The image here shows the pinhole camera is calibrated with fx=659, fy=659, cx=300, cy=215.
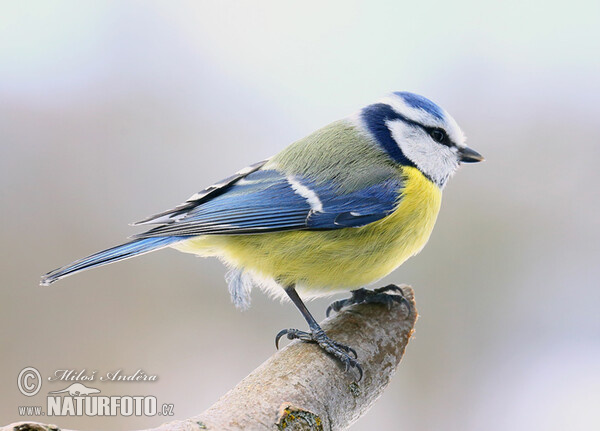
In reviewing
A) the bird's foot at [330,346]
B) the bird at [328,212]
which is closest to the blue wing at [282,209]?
the bird at [328,212]

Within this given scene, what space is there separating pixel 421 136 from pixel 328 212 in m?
0.30

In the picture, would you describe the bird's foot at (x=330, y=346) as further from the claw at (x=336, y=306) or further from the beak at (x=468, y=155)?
the beak at (x=468, y=155)

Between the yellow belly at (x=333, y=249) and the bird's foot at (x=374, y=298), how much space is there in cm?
4

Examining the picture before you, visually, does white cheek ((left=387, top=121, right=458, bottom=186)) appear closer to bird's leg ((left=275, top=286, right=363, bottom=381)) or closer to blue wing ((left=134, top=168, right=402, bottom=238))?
blue wing ((left=134, top=168, right=402, bottom=238))

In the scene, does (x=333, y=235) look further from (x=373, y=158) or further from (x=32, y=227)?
(x=32, y=227)

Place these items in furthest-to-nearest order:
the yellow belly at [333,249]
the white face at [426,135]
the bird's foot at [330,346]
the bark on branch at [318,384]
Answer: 1. the white face at [426,135]
2. the yellow belly at [333,249]
3. the bird's foot at [330,346]
4. the bark on branch at [318,384]

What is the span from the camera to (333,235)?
127 cm

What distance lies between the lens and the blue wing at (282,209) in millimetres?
1272

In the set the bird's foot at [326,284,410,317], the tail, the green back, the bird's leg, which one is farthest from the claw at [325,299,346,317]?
the tail

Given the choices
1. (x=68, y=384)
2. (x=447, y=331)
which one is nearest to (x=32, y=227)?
(x=68, y=384)

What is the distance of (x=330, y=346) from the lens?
110 cm

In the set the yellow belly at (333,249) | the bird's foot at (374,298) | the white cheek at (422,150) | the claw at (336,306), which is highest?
the white cheek at (422,150)

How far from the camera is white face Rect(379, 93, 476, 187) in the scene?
4.59 feet

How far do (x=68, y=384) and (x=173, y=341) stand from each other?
73cm
